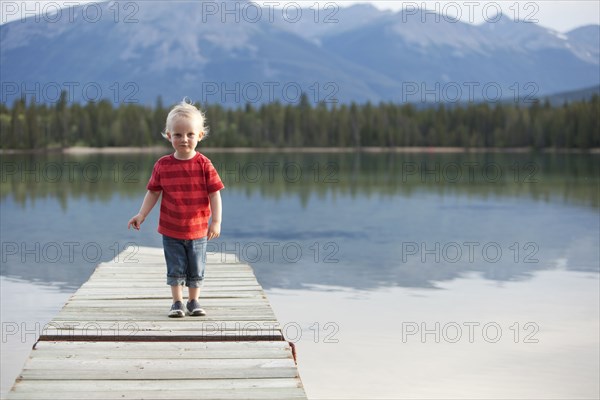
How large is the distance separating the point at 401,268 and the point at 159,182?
1369 cm

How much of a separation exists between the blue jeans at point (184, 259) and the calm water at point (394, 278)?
279cm

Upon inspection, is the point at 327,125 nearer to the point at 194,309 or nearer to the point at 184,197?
the point at 194,309

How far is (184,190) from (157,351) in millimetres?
1801

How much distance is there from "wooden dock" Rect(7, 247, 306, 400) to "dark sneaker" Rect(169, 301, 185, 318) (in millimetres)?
76

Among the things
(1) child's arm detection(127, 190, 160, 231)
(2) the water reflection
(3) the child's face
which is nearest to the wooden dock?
(1) child's arm detection(127, 190, 160, 231)

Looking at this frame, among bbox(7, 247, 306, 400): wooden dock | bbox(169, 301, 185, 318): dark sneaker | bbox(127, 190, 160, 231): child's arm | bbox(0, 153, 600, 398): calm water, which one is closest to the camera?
bbox(7, 247, 306, 400): wooden dock

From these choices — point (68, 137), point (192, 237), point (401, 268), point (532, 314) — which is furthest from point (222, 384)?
point (68, 137)

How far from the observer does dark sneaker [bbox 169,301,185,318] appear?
357 inches

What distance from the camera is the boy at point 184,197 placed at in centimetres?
857

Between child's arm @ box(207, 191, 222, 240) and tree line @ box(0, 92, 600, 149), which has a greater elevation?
tree line @ box(0, 92, 600, 149)

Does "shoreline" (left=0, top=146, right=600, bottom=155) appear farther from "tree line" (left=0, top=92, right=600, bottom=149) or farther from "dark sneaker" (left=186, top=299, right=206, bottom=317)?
"dark sneaker" (left=186, top=299, right=206, bottom=317)

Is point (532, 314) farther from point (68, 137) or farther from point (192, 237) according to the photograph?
point (68, 137)

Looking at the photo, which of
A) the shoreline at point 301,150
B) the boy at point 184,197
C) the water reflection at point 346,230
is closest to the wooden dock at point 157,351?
the boy at point 184,197

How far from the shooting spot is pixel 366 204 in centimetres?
4275
